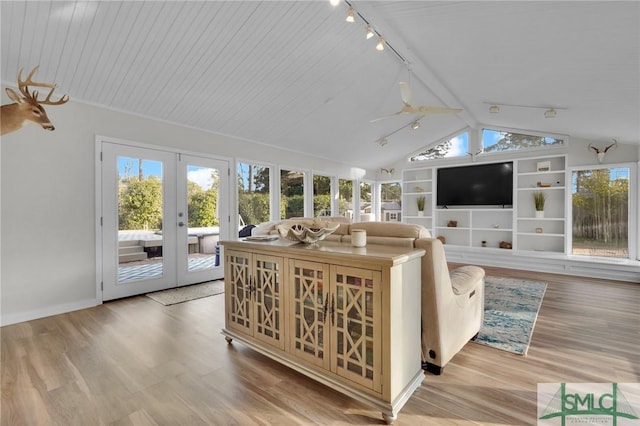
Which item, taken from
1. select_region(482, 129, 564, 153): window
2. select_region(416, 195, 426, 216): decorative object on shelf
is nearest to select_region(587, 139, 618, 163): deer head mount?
select_region(482, 129, 564, 153): window

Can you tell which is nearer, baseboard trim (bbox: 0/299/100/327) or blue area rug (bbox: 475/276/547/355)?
blue area rug (bbox: 475/276/547/355)

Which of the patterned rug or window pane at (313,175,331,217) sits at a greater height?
window pane at (313,175,331,217)

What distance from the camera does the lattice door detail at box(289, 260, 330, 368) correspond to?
184 centimetres

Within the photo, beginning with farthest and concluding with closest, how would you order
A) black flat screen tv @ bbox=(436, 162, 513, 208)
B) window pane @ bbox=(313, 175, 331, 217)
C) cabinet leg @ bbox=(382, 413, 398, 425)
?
window pane @ bbox=(313, 175, 331, 217) < black flat screen tv @ bbox=(436, 162, 513, 208) < cabinet leg @ bbox=(382, 413, 398, 425)

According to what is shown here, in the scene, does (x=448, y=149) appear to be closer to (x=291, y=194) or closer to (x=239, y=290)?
(x=291, y=194)

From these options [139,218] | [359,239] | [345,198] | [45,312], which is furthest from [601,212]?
[45,312]

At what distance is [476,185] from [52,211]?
24.7ft

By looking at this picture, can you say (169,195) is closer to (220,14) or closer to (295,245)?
(220,14)

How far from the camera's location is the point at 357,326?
1.70 metres

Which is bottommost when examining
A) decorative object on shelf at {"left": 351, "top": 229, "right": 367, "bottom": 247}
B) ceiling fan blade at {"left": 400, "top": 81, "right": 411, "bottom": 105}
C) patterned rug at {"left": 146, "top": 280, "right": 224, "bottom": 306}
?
patterned rug at {"left": 146, "top": 280, "right": 224, "bottom": 306}

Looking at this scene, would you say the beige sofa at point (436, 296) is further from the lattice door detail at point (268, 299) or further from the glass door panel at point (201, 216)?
the glass door panel at point (201, 216)

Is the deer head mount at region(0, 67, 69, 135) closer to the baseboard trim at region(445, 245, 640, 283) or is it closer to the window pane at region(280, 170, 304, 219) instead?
the window pane at region(280, 170, 304, 219)

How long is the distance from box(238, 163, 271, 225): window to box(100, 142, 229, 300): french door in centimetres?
37

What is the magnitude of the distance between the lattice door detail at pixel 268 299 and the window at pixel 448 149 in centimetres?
664
